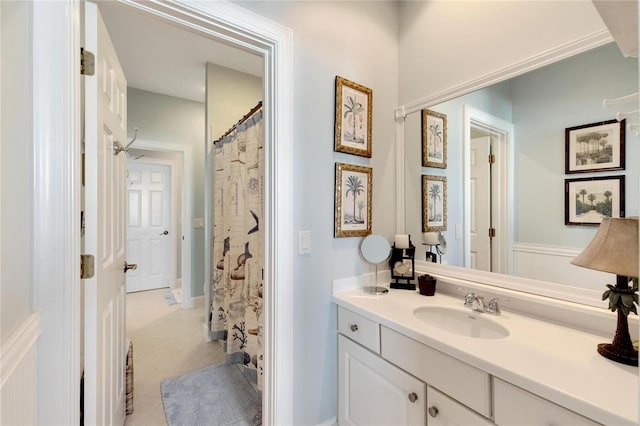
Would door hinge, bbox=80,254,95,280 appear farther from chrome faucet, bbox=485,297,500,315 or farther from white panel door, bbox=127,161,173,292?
white panel door, bbox=127,161,173,292

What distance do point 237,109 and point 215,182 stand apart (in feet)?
2.86

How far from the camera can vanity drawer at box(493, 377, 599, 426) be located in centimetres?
73

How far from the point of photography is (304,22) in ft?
4.74

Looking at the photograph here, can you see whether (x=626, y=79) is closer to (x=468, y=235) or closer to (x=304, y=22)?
(x=468, y=235)

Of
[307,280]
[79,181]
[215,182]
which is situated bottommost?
[307,280]

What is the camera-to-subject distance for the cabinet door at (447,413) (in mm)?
912

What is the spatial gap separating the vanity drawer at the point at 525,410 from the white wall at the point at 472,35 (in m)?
1.34

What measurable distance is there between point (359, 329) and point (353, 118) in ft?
3.73

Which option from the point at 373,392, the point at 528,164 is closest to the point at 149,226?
the point at 373,392

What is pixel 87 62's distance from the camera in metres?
1.01

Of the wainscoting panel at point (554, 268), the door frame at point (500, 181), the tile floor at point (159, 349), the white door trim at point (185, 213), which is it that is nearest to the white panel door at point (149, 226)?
the tile floor at point (159, 349)

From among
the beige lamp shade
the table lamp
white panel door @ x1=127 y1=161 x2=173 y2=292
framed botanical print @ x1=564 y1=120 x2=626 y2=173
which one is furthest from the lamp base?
white panel door @ x1=127 y1=161 x2=173 y2=292

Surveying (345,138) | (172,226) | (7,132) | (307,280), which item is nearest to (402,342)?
(307,280)

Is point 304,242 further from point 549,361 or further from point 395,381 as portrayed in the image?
point 549,361
